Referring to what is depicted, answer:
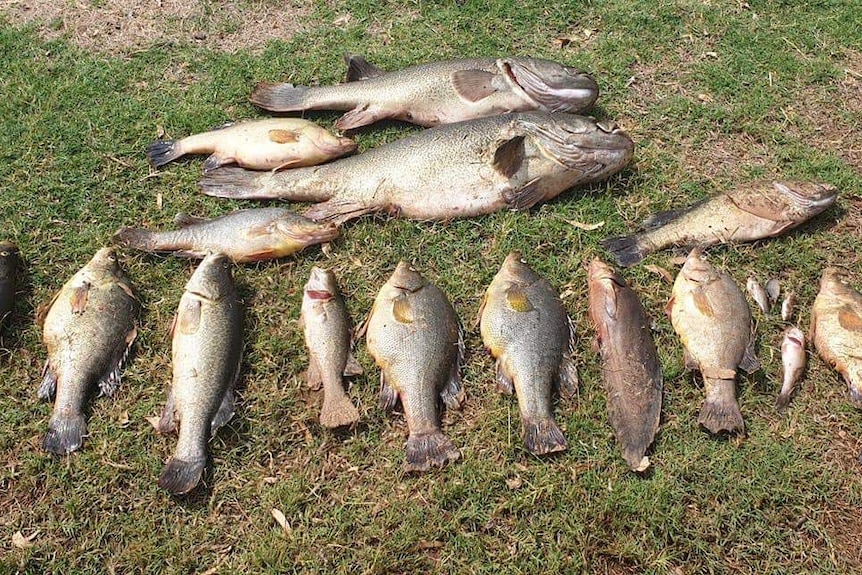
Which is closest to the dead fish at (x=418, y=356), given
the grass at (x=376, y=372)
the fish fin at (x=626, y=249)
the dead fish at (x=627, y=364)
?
the grass at (x=376, y=372)

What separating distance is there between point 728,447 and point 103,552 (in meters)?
3.08

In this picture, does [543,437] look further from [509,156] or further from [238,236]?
[238,236]

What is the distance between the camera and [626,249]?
441 centimetres

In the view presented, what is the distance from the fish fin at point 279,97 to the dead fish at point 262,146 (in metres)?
0.34

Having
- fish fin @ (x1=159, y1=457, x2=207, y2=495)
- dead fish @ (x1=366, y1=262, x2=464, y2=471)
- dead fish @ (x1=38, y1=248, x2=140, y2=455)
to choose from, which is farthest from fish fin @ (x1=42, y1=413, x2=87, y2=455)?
dead fish @ (x1=366, y1=262, x2=464, y2=471)

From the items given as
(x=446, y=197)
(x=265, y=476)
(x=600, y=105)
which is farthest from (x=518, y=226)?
(x=265, y=476)

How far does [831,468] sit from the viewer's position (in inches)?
141

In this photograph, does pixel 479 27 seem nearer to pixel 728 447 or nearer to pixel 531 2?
pixel 531 2

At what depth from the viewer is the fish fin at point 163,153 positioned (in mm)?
4762

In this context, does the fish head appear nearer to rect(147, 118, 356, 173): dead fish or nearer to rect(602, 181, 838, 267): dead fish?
rect(602, 181, 838, 267): dead fish

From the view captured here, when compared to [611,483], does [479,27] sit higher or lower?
higher

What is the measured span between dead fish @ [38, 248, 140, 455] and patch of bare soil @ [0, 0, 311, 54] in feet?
8.86

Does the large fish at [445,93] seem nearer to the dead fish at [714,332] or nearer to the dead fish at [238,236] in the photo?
the dead fish at [238,236]

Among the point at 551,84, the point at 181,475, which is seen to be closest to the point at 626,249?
the point at 551,84
